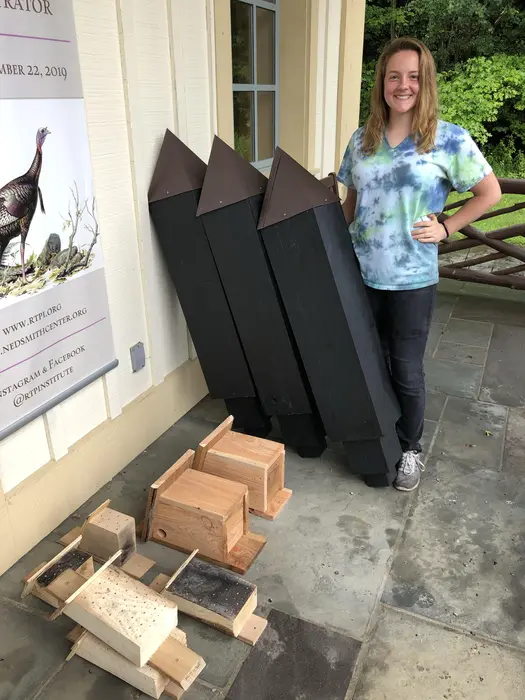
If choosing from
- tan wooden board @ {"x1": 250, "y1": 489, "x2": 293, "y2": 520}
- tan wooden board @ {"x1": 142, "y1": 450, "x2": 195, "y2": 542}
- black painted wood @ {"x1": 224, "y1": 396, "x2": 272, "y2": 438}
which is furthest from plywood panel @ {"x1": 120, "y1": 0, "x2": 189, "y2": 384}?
tan wooden board @ {"x1": 250, "y1": 489, "x2": 293, "y2": 520}

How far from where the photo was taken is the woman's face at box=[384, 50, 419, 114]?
2.24 metres

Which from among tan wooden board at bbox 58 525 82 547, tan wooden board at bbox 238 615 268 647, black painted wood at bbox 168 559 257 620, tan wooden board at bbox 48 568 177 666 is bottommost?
tan wooden board at bbox 238 615 268 647

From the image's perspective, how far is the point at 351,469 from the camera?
2.86m

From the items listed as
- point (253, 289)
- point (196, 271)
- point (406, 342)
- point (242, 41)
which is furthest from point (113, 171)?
point (242, 41)

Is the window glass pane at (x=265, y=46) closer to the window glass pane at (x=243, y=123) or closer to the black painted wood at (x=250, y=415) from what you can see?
the window glass pane at (x=243, y=123)

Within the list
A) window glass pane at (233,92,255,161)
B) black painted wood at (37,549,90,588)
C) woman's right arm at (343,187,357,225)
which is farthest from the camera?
window glass pane at (233,92,255,161)

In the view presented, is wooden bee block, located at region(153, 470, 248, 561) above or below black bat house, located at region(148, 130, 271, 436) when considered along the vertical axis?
below

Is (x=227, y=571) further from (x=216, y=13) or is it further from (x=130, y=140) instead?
(x=216, y=13)

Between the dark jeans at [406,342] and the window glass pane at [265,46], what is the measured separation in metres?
2.15

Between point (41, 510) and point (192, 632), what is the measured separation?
86 cm

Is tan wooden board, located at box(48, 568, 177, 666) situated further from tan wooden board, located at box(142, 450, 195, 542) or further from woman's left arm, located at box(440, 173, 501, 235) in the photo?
woman's left arm, located at box(440, 173, 501, 235)

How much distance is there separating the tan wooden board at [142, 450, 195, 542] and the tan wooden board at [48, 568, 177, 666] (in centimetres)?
45

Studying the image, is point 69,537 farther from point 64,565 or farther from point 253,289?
point 253,289

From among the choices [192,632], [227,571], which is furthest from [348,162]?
[192,632]
